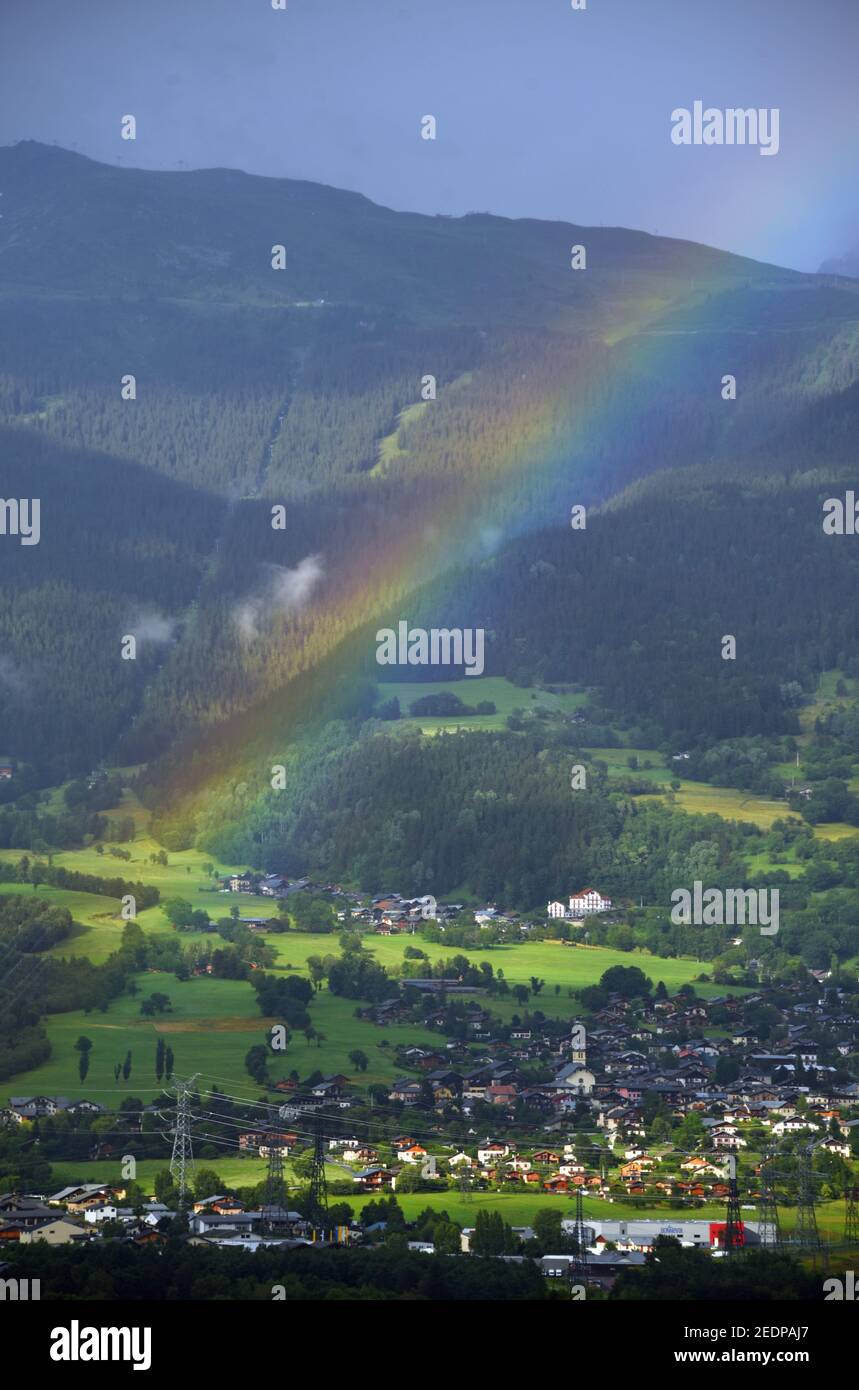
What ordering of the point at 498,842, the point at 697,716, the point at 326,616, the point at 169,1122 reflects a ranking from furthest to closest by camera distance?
1. the point at 326,616
2. the point at 697,716
3. the point at 498,842
4. the point at 169,1122

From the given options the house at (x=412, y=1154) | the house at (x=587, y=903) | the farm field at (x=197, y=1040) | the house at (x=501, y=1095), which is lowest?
the house at (x=412, y=1154)

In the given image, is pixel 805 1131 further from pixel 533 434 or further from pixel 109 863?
pixel 533 434

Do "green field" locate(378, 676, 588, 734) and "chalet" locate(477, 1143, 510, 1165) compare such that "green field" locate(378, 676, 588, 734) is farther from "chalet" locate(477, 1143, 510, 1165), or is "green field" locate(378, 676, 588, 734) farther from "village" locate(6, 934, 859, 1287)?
"chalet" locate(477, 1143, 510, 1165)

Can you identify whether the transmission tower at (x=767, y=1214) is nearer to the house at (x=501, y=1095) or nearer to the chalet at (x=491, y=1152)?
the chalet at (x=491, y=1152)

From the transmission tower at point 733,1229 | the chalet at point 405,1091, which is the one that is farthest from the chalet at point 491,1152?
the transmission tower at point 733,1229

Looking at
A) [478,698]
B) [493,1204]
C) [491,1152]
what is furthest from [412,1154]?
[478,698]

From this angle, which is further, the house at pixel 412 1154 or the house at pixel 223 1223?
the house at pixel 412 1154

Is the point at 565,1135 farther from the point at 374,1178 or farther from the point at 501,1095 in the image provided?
the point at 374,1178
